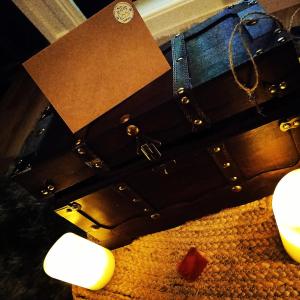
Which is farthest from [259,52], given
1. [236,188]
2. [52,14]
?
[52,14]

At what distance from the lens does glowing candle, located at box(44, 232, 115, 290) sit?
3.65ft

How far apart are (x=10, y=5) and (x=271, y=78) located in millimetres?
2669

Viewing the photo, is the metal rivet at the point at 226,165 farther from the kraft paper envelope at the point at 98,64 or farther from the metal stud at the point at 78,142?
the metal stud at the point at 78,142

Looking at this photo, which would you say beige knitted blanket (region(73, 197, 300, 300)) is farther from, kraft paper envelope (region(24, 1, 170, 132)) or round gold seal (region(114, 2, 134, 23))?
round gold seal (region(114, 2, 134, 23))

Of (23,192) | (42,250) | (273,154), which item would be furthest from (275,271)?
(23,192)

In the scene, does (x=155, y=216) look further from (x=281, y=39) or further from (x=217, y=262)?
(x=281, y=39)

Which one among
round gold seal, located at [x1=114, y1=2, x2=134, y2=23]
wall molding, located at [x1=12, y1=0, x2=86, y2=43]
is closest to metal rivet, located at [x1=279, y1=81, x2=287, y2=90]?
round gold seal, located at [x1=114, y1=2, x2=134, y2=23]

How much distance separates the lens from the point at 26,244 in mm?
1561

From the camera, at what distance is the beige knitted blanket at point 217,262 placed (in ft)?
3.14

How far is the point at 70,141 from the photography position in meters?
1.00

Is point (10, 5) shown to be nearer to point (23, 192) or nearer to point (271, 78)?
point (23, 192)

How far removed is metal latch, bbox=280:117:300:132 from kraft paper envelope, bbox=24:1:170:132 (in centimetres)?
38

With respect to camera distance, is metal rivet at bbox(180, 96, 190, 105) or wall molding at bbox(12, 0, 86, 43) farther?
wall molding at bbox(12, 0, 86, 43)

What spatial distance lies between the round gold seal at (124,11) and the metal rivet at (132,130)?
0.28 metres
